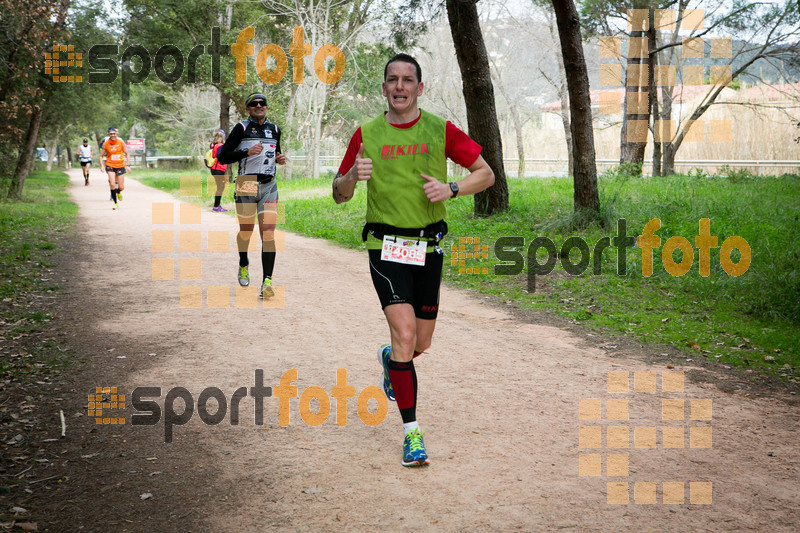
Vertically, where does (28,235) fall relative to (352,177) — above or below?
below

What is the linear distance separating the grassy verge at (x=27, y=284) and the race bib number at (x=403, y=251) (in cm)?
371

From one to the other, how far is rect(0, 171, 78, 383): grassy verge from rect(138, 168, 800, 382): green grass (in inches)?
226

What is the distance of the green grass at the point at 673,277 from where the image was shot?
783 centimetres

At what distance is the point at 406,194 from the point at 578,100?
8995 mm

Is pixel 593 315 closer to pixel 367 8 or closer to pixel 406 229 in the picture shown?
pixel 406 229

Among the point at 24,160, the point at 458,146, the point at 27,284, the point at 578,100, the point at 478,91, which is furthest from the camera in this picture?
the point at 24,160

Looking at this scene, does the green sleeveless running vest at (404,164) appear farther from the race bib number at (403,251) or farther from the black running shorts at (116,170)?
the black running shorts at (116,170)

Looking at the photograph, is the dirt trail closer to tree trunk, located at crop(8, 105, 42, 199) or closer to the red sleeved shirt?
the red sleeved shirt

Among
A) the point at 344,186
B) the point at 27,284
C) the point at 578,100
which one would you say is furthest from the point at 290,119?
the point at 344,186

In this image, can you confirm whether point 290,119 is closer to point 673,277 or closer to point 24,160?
point 24,160

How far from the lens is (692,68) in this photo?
95.1 ft

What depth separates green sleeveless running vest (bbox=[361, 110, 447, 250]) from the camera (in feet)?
14.2

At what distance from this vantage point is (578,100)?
12.4 m

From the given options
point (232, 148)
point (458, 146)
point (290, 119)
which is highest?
point (290, 119)
